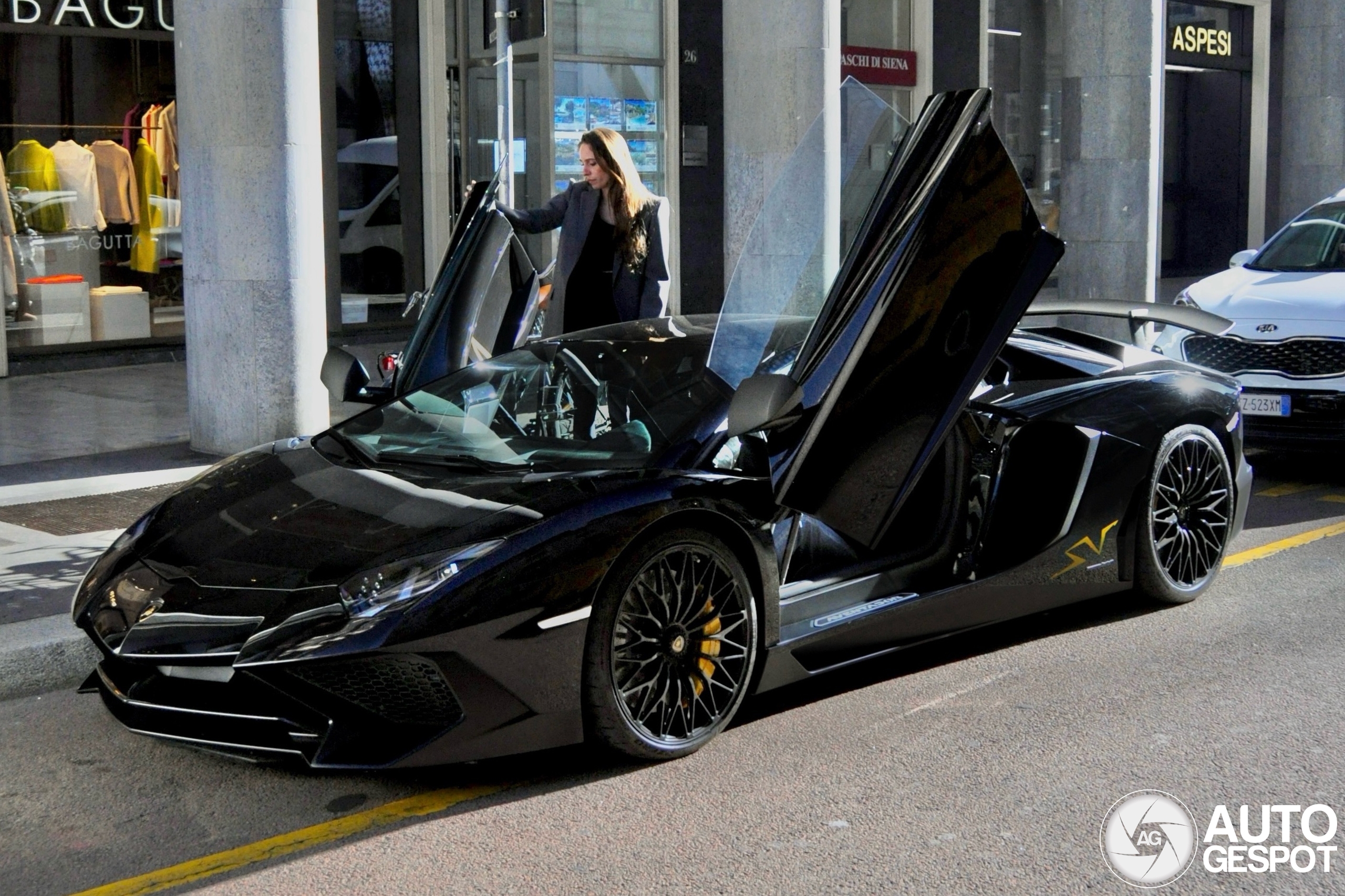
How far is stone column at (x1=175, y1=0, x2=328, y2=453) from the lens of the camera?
928cm

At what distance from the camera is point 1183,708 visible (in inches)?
205

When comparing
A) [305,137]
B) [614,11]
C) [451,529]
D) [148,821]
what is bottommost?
[148,821]

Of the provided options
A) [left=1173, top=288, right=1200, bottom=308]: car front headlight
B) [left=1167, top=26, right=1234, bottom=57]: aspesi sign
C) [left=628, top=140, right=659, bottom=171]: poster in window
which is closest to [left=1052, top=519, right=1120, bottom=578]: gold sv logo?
[left=1173, top=288, right=1200, bottom=308]: car front headlight

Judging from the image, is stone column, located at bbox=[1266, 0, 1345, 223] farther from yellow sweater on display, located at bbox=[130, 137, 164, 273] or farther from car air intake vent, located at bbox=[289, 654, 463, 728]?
car air intake vent, located at bbox=[289, 654, 463, 728]

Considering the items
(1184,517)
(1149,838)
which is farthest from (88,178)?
(1149,838)

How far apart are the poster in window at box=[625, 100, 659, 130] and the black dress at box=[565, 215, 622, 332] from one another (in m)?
9.60

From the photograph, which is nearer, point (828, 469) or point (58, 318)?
point (828, 469)

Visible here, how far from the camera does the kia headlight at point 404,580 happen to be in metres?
4.29

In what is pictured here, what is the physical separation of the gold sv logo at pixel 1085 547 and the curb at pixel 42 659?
331cm

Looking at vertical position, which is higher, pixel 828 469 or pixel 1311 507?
pixel 828 469

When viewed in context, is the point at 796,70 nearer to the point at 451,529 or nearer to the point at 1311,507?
the point at 1311,507

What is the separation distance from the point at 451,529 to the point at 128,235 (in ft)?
35.0

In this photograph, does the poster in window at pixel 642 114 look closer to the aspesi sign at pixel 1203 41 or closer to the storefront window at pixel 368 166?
the storefront window at pixel 368 166

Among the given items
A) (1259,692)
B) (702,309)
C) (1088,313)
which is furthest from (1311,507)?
(702,309)
